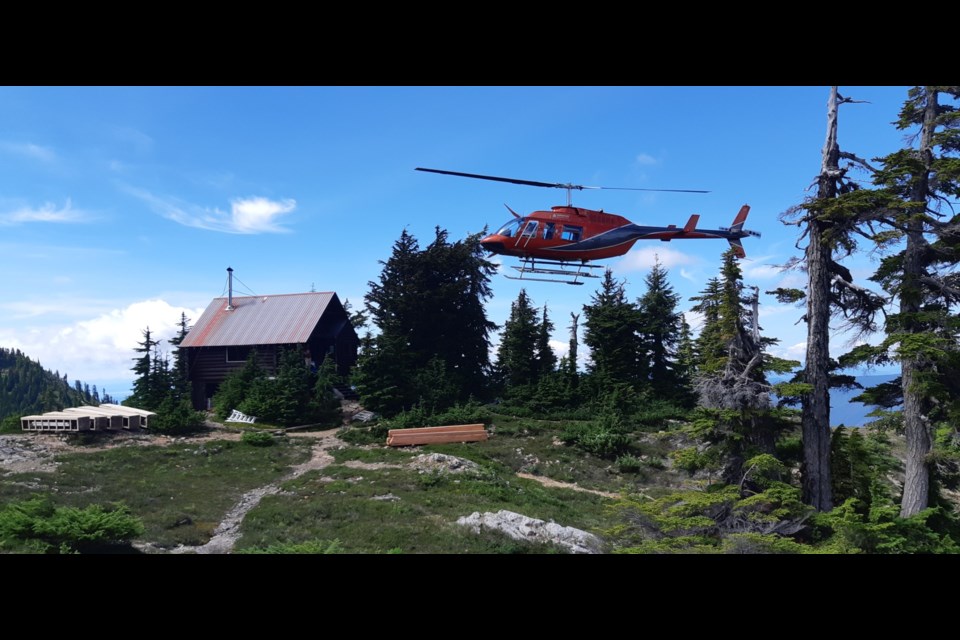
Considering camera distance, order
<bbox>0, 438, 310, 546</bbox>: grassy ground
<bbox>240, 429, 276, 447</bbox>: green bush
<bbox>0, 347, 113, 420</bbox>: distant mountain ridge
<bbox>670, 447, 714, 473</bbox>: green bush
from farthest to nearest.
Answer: <bbox>0, 347, 113, 420</bbox>: distant mountain ridge → <bbox>240, 429, 276, 447</bbox>: green bush → <bbox>0, 438, 310, 546</bbox>: grassy ground → <bbox>670, 447, 714, 473</bbox>: green bush

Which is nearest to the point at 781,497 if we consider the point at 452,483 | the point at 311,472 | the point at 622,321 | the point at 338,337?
the point at 452,483

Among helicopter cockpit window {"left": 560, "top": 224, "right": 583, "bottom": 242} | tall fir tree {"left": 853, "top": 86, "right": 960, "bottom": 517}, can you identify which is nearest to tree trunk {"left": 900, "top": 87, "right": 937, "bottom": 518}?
tall fir tree {"left": 853, "top": 86, "right": 960, "bottom": 517}

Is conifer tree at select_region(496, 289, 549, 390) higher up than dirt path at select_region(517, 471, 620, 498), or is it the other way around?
conifer tree at select_region(496, 289, 549, 390)

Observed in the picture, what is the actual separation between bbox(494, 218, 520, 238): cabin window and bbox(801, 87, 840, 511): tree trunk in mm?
7720

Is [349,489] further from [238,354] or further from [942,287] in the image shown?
[238,354]

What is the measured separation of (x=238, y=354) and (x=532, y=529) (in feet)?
82.8

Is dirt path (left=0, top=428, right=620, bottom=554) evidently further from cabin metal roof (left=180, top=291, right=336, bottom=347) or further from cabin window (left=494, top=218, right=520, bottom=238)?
cabin window (left=494, top=218, right=520, bottom=238)

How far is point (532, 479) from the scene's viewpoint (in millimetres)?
19484

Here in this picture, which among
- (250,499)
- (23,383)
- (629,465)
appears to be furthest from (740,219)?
(23,383)

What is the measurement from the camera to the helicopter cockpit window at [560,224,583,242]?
14734mm

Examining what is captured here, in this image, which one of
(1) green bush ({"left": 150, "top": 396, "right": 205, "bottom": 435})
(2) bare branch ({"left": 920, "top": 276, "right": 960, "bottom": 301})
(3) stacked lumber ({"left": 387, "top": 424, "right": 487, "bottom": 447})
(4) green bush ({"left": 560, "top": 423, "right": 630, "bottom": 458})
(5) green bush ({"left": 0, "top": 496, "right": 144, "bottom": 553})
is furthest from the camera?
(3) stacked lumber ({"left": 387, "top": 424, "right": 487, "bottom": 447})

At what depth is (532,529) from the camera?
12086 millimetres

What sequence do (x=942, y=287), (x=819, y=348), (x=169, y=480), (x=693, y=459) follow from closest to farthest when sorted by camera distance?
(x=693, y=459)
(x=942, y=287)
(x=819, y=348)
(x=169, y=480)
